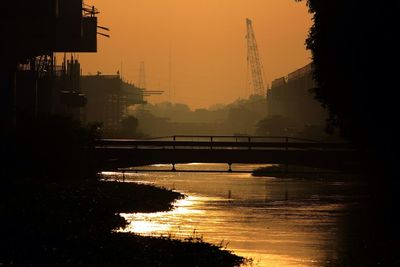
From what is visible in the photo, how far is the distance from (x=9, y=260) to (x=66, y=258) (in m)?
2.04

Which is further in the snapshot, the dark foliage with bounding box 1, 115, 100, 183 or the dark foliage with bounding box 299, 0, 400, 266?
the dark foliage with bounding box 1, 115, 100, 183

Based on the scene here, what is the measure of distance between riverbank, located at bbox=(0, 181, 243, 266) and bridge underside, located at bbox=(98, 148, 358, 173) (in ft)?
117

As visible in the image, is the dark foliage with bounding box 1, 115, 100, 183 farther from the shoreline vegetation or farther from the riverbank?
the riverbank

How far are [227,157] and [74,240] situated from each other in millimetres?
59584

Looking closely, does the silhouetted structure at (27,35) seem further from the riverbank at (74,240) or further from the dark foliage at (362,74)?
the dark foliage at (362,74)

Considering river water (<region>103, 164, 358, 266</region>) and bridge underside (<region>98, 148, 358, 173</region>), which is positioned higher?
bridge underside (<region>98, 148, 358, 173</region>)

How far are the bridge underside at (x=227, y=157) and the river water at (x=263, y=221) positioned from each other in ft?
8.89

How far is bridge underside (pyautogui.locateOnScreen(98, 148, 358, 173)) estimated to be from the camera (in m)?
92.8

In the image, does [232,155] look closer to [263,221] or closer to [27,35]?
[27,35]

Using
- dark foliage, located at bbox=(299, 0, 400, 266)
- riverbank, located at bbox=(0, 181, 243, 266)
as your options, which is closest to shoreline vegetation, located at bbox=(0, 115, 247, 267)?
riverbank, located at bbox=(0, 181, 243, 266)

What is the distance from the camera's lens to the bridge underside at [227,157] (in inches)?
3652

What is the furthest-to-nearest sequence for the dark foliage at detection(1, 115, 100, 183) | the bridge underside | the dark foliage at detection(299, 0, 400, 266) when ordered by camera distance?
the bridge underside, the dark foliage at detection(1, 115, 100, 183), the dark foliage at detection(299, 0, 400, 266)

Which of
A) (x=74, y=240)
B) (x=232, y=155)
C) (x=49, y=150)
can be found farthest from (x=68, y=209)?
(x=232, y=155)

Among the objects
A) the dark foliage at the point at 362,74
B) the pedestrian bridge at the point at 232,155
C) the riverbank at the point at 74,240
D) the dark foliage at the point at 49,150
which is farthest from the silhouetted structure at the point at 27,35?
the dark foliage at the point at 362,74
